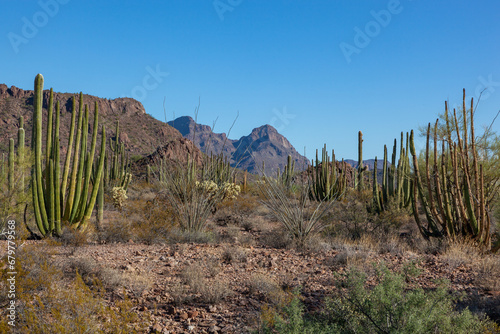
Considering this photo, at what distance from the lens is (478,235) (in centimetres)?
767

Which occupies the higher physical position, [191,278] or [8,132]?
[8,132]

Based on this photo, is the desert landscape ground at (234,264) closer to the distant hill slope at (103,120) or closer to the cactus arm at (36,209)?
the cactus arm at (36,209)

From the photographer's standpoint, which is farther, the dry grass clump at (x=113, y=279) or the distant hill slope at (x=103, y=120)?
the distant hill slope at (x=103, y=120)

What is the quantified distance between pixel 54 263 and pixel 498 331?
6060mm

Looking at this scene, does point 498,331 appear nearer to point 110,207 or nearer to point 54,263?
point 54,263

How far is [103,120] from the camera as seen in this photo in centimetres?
5759

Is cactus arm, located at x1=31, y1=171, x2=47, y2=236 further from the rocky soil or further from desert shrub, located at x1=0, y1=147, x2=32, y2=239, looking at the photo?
the rocky soil

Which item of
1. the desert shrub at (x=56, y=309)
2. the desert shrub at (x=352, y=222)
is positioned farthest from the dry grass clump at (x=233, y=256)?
the desert shrub at (x=352, y=222)

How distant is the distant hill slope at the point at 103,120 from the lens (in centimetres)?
5153

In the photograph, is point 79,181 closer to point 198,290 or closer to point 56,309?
point 198,290

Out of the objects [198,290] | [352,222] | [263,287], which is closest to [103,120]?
[352,222]

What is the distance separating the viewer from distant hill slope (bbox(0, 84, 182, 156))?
169 feet

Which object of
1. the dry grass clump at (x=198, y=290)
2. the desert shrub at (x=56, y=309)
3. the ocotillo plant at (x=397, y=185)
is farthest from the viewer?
the ocotillo plant at (x=397, y=185)

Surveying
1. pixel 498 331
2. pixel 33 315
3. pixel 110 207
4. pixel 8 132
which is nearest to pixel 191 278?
pixel 33 315
